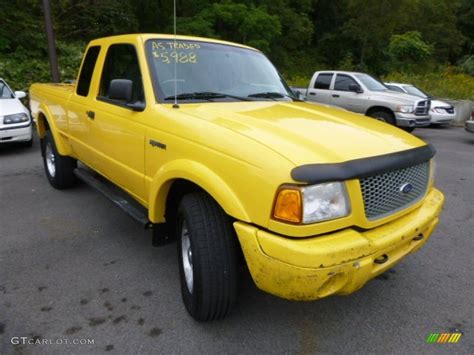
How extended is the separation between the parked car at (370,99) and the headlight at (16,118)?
7.96 metres

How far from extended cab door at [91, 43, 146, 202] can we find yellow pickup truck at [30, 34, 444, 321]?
0.05ft

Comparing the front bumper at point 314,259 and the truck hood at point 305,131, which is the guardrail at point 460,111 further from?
the front bumper at point 314,259

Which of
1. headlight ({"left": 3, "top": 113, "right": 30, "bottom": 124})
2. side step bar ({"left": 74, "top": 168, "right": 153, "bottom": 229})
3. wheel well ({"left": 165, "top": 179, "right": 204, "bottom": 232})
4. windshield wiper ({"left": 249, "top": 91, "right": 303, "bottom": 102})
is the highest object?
windshield wiper ({"left": 249, "top": 91, "right": 303, "bottom": 102})

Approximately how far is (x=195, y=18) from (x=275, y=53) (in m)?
8.39

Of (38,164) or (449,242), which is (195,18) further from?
(449,242)

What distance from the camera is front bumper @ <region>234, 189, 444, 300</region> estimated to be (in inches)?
79.4

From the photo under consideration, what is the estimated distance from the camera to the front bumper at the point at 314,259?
6.61ft

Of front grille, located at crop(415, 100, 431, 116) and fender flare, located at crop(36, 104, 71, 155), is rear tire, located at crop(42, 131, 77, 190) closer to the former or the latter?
fender flare, located at crop(36, 104, 71, 155)

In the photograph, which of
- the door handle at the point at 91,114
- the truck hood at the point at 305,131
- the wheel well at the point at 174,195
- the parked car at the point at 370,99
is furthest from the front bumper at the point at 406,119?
the wheel well at the point at 174,195

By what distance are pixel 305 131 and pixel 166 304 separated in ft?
5.27

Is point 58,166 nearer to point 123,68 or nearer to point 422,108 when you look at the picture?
point 123,68

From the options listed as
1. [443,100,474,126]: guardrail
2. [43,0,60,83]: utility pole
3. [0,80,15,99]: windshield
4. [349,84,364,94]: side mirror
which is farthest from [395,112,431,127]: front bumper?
[43,0,60,83]: utility pole

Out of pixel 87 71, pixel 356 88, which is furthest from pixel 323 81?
pixel 87 71

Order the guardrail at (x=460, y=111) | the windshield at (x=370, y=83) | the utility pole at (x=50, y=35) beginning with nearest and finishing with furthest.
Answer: the utility pole at (x=50, y=35)
the windshield at (x=370, y=83)
the guardrail at (x=460, y=111)
